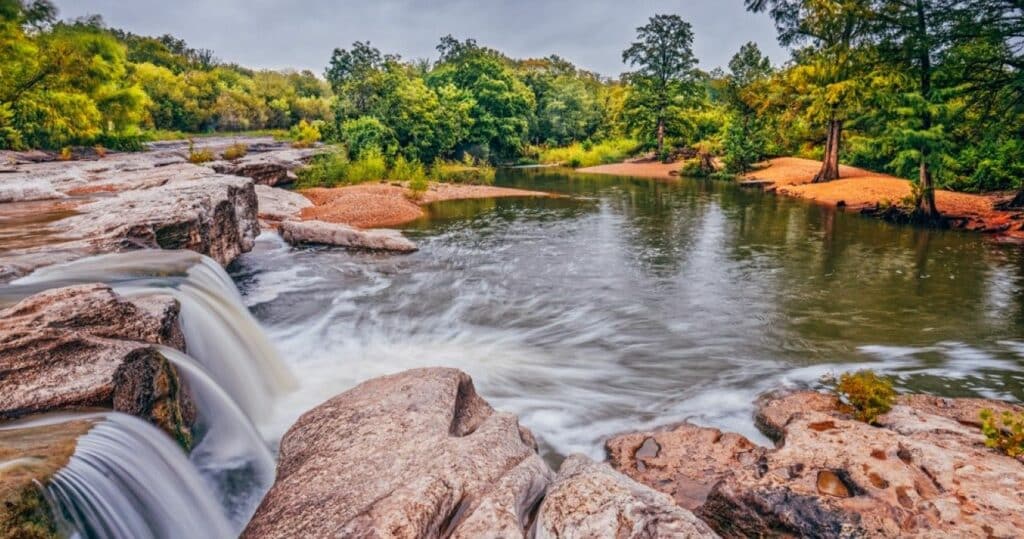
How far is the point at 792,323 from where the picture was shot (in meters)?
8.31

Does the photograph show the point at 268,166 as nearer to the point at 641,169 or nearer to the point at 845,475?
the point at 845,475

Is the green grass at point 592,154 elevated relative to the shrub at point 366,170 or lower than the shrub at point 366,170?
elevated

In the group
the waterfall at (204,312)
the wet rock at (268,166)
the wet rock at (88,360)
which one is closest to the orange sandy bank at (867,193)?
the waterfall at (204,312)

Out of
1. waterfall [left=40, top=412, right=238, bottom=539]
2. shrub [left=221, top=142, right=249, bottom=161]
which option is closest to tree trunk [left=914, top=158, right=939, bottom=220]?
waterfall [left=40, top=412, right=238, bottom=539]

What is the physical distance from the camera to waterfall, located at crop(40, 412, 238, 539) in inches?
99.7

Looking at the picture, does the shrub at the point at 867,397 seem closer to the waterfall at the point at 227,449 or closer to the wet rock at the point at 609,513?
the wet rock at the point at 609,513

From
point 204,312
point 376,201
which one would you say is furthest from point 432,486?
point 376,201

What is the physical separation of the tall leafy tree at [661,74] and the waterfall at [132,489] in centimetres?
4556

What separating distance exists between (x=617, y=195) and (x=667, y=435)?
21.7m

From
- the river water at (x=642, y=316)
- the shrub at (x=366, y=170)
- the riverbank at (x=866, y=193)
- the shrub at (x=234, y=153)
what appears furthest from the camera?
the shrub at (x=366, y=170)

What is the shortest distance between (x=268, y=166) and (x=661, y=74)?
36595mm

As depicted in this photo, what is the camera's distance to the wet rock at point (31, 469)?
83.1 inches

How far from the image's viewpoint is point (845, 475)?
361 centimetres

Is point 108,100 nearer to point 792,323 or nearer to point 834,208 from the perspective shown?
point 792,323
